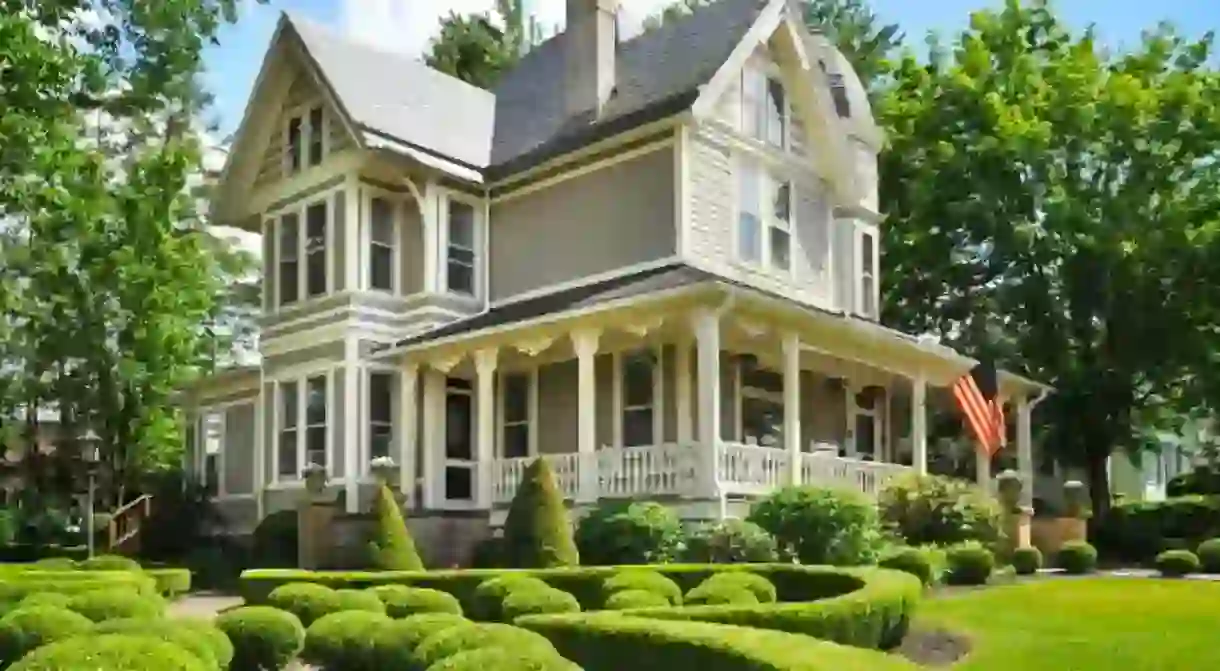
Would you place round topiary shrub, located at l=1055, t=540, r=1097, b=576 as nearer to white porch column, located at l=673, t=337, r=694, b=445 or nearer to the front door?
white porch column, located at l=673, t=337, r=694, b=445

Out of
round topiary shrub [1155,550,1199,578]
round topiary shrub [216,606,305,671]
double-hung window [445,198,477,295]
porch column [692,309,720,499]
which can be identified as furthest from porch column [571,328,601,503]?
round topiary shrub [1155,550,1199,578]

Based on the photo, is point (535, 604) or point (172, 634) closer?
point (172, 634)

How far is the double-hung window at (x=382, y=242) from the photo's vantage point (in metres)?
23.4

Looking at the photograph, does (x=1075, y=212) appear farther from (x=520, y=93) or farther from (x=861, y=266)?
(x=520, y=93)

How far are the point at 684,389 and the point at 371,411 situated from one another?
20.9 feet

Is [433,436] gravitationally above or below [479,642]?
above

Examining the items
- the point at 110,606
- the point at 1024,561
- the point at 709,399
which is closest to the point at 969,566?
the point at 1024,561

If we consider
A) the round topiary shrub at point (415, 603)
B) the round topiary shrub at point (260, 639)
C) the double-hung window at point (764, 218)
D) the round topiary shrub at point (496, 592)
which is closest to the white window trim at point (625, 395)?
the double-hung window at point (764, 218)

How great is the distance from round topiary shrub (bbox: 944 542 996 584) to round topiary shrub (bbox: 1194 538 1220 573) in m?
5.12

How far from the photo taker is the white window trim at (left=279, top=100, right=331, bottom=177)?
78.2 feet

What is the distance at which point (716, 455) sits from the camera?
1780cm

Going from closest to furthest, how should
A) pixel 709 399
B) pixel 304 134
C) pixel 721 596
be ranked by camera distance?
1. pixel 721 596
2. pixel 709 399
3. pixel 304 134

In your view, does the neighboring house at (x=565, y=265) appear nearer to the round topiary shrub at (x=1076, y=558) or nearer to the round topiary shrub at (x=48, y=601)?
the round topiary shrub at (x=1076, y=558)

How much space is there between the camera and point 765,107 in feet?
76.0
